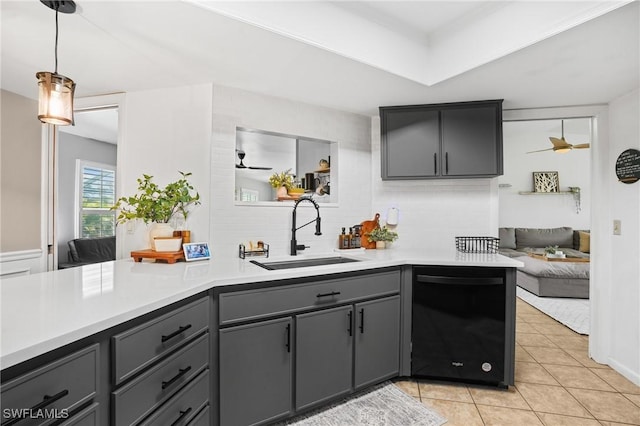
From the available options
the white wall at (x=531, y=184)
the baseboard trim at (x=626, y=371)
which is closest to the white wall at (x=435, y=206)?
the baseboard trim at (x=626, y=371)

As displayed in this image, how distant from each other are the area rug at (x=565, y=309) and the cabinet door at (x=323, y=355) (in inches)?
112

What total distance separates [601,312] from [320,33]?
3133 mm

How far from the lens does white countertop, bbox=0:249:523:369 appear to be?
874 mm

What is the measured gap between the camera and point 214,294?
1.64 metres

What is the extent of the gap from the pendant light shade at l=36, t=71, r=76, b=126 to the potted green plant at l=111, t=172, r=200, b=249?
794mm

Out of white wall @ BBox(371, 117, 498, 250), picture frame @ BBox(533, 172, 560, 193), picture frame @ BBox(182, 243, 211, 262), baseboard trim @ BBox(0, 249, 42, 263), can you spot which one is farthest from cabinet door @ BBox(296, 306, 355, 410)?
picture frame @ BBox(533, 172, 560, 193)

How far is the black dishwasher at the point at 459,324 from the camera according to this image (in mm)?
2229

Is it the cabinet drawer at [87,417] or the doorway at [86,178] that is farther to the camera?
the doorway at [86,178]

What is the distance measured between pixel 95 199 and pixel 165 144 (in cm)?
380

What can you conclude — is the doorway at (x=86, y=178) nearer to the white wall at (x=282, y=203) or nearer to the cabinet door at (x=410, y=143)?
the white wall at (x=282, y=203)

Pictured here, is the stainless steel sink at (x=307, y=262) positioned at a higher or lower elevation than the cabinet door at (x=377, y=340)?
higher

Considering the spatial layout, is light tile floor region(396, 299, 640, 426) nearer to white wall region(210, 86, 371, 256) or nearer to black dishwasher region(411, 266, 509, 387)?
black dishwasher region(411, 266, 509, 387)

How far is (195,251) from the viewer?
2135mm

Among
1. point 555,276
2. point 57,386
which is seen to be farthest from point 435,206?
point 57,386
